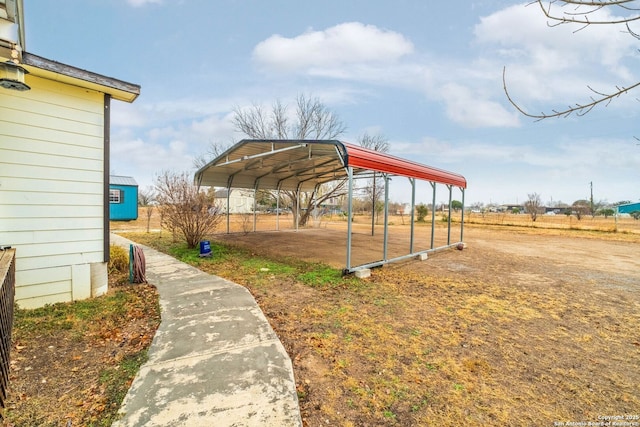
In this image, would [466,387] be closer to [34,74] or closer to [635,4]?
[635,4]

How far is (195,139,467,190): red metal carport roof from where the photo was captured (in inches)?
249

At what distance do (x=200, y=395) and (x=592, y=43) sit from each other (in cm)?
348

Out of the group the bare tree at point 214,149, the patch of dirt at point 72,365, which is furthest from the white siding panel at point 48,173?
the bare tree at point 214,149

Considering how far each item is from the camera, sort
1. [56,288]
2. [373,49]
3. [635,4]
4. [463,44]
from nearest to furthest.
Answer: [635,4] → [56,288] → [463,44] → [373,49]

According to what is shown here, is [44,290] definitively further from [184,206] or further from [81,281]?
[184,206]

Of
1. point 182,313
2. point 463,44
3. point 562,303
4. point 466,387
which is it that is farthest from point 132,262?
point 562,303

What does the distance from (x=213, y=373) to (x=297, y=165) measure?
10178 mm

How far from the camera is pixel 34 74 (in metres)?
3.68

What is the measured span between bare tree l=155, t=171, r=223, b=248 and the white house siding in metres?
4.30

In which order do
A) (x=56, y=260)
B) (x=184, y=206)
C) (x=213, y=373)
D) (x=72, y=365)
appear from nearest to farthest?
(x=213, y=373) → (x=72, y=365) → (x=56, y=260) → (x=184, y=206)

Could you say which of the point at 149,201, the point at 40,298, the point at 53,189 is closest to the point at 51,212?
the point at 53,189

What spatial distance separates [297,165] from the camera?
39.4ft

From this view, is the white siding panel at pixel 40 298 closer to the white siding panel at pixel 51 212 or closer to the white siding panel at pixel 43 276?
the white siding panel at pixel 43 276

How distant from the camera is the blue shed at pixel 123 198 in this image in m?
20.0
